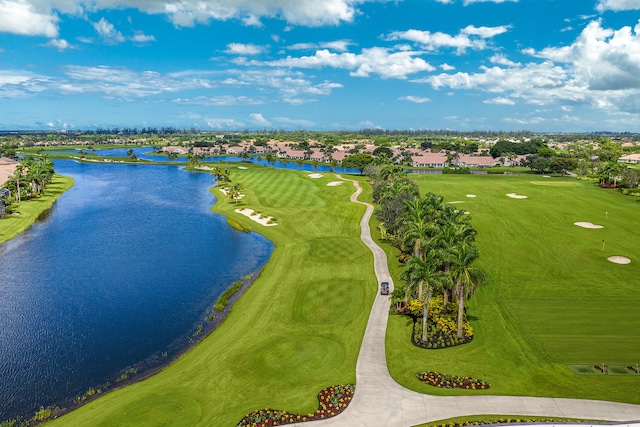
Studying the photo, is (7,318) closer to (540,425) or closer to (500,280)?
(540,425)

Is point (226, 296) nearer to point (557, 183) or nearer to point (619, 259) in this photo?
point (619, 259)

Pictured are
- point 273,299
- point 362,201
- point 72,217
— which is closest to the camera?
point 273,299

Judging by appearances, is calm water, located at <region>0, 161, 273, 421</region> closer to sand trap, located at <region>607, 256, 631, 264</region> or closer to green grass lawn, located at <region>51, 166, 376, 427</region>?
green grass lawn, located at <region>51, 166, 376, 427</region>

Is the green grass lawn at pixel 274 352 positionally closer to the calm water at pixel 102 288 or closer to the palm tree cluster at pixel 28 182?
the calm water at pixel 102 288

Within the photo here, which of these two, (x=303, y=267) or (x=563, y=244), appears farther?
(x=563, y=244)

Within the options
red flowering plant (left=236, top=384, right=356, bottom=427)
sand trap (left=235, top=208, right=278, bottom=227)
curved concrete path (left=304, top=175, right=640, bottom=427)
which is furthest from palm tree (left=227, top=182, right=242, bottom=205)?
red flowering plant (left=236, top=384, right=356, bottom=427)

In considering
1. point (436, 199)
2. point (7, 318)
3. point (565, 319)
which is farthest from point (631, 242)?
point (7, 318)
